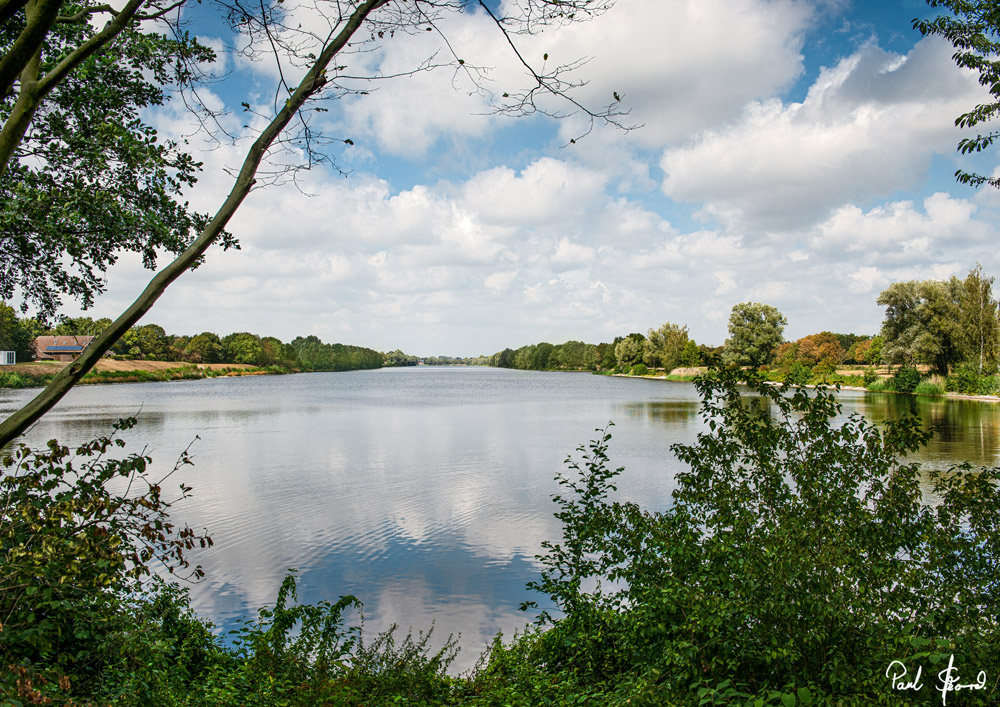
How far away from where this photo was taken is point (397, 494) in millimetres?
13461

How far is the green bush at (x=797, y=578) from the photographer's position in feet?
11.2

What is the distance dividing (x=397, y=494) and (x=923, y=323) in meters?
47.1

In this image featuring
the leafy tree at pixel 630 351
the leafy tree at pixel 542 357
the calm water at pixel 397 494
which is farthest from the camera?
the leafy tree at pixel 542 357

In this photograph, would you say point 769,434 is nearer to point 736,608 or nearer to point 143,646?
point 736,608

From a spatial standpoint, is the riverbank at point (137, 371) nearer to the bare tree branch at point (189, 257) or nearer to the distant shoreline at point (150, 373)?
the distant shoreline at point (150, 373)

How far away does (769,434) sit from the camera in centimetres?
468

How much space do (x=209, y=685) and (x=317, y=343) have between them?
132039 mm

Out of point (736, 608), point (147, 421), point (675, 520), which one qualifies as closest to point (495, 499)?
point (675, 520)

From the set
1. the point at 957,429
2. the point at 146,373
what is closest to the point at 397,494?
the point at 957,429

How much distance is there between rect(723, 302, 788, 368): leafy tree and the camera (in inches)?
2852

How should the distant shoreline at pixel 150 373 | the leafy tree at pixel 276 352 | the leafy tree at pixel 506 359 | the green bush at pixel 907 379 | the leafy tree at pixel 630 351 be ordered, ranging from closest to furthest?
the distant shoreline at pixel 150 373
the green bush at pixel 907 379
the leafy tree at pixel 630 351
the leafy tree at pixel 276 352
the leafy tree at pixel 506 359

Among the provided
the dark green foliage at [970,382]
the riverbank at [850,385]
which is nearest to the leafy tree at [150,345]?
the riverbank at [850,385]

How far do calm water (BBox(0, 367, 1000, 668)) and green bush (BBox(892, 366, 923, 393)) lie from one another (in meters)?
14.7

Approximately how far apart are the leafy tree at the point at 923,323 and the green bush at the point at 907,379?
0.81 meters
